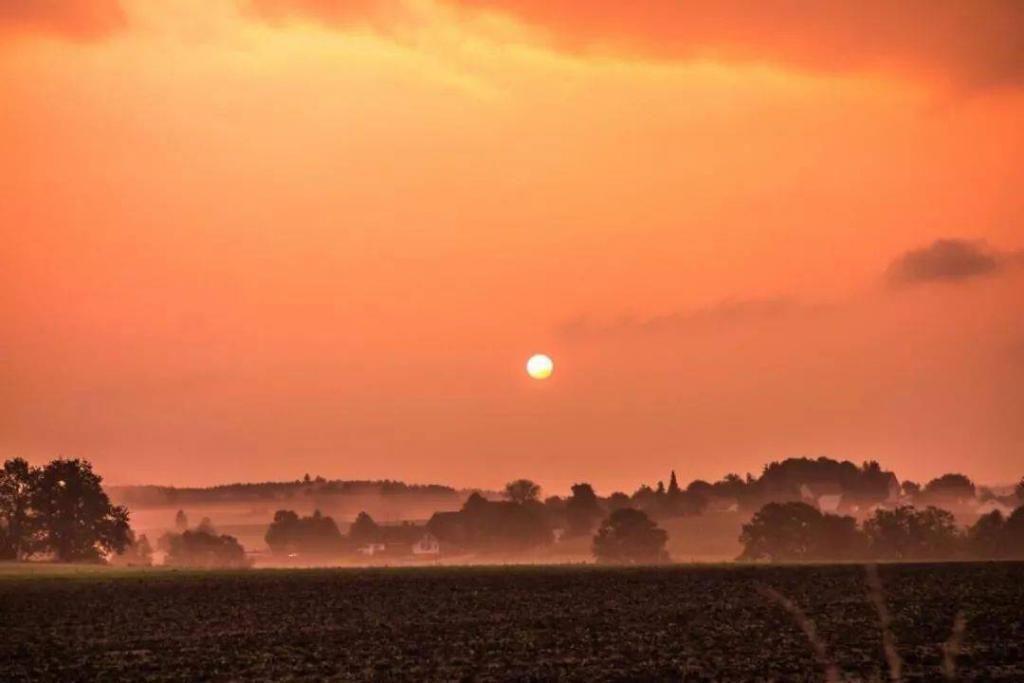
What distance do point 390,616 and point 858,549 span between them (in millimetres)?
139839

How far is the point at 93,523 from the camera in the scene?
168m

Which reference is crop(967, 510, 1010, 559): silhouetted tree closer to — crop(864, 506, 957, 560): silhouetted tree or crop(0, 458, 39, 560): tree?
crop(864, 506, 957, 560): silhouetted tree

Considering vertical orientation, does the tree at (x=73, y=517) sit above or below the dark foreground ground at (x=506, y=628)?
above

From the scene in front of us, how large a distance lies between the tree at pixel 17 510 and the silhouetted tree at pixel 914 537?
118 m

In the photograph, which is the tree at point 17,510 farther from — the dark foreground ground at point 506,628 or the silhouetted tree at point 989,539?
the silhouetted tree at point 989,539

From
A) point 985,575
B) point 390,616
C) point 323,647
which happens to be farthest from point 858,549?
point 323,647

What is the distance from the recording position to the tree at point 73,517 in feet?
547

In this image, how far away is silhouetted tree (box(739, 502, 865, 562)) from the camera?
193m

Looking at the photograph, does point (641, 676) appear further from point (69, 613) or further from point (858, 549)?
point (858, 549)

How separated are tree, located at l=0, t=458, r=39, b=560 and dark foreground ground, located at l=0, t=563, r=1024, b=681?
66789 mm

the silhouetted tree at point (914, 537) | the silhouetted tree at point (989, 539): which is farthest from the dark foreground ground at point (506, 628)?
the silhouetted tree at point (914, 537)

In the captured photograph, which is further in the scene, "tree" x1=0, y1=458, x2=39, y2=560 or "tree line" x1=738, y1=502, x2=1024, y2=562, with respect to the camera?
"tree line" x1=738, y1=502, x2=1024, y2=562

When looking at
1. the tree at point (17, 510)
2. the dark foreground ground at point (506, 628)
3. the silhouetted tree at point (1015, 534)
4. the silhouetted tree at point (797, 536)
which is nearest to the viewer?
the dark foreground ground at point (506, 628)

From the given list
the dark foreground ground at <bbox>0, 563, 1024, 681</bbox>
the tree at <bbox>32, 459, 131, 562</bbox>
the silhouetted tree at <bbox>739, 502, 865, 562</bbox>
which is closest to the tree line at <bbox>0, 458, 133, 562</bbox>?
the tree at <bbox>32, 459, 131, 562</bbox>
